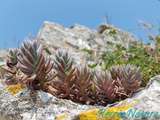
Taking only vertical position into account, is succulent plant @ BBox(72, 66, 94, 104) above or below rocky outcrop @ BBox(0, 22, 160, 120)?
above

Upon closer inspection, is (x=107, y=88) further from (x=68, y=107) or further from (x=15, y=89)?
(x=15, y=89)

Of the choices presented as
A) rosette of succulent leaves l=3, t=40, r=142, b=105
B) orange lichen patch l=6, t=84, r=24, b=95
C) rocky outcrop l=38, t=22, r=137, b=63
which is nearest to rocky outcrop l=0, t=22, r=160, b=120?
orange lichen patch l=6, t=84, r=24, b=95

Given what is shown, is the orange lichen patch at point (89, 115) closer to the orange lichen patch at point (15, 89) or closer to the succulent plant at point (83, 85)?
the succulent plant at point (83, 85)

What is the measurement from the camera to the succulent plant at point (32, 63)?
147 inches

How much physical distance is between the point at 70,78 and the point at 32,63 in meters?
0.32

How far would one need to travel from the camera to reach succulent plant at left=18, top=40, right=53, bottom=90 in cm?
374

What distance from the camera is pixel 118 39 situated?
41.2 feet

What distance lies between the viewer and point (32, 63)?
3.74 metres

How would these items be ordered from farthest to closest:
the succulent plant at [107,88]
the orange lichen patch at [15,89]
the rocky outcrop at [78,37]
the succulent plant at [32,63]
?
the rocky outcrop at [78,37]
the orange lichen patch at [15,89]
the succulent plant at [107,88]
the succulent plant at [32,63]

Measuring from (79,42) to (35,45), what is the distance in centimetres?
1103

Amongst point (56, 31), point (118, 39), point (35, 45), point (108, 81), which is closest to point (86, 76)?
point (108, 81)

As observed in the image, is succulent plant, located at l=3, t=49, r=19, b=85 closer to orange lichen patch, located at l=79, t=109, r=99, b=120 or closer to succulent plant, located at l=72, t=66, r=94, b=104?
succulent plant, located at l=72, t=66, r=94, b=104

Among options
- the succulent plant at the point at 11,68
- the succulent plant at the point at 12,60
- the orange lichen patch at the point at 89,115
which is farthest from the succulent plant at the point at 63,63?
the succulent plant at the point at 12,60

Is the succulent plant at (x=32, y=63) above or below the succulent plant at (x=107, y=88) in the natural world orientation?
above
